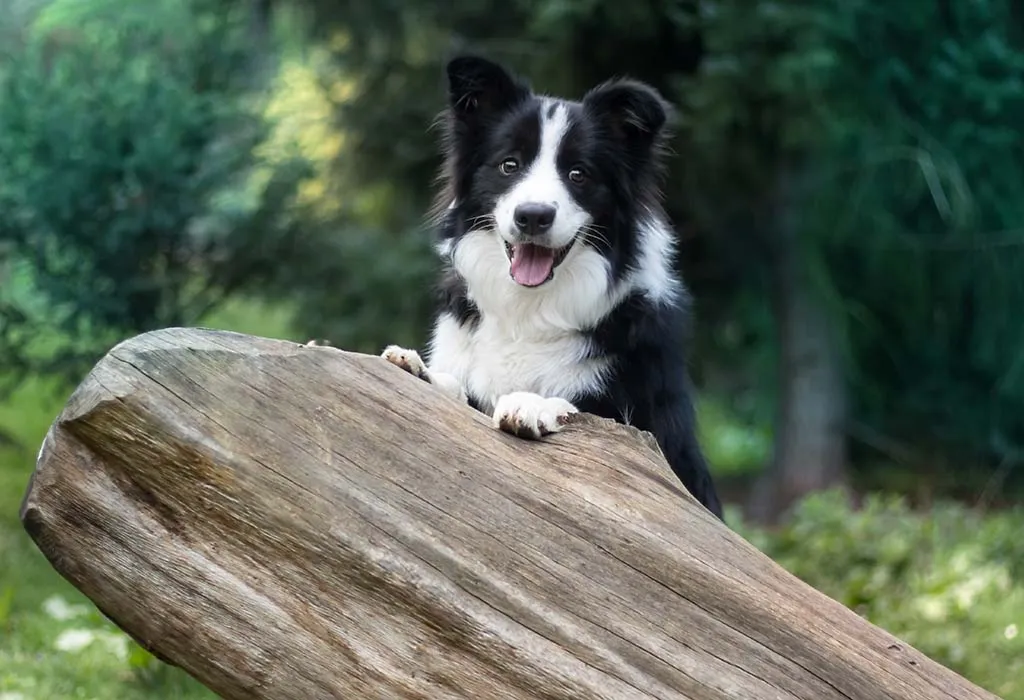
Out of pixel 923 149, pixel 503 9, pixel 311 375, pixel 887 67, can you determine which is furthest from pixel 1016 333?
pixel 311 375

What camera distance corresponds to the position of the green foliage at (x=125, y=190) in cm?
595

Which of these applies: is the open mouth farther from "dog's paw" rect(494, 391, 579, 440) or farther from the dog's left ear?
"dog's paw" rect(494, 391, 579, 440)

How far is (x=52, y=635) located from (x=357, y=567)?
2916 millimetres

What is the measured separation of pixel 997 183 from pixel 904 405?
1641 mm

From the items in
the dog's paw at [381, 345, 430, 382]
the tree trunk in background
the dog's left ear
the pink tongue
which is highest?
the dog's left ear

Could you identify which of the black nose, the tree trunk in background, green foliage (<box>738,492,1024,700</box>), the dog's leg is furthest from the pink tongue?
the tree trunk in background

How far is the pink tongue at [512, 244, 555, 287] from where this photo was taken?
358cm

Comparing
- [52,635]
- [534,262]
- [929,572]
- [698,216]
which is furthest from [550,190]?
[698,216]

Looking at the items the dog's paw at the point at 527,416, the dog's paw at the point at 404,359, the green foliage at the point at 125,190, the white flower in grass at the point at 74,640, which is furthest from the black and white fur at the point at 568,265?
the green foliage at the point at 125,190

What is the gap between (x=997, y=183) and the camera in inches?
271

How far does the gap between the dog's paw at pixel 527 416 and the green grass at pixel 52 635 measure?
207cm

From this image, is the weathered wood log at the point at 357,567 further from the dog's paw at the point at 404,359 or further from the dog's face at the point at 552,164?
the dog's face at the point at 552,164

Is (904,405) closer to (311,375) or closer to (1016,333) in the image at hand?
(1016,333)

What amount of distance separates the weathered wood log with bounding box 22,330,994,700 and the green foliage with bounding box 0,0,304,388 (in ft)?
11.5
